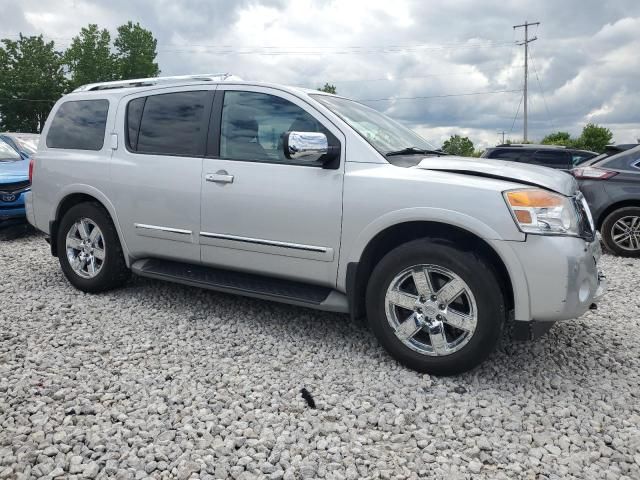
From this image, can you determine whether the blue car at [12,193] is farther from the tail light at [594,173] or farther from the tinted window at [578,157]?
the tinted window at [578,157]

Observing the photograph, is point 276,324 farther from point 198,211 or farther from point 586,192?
point 586,192

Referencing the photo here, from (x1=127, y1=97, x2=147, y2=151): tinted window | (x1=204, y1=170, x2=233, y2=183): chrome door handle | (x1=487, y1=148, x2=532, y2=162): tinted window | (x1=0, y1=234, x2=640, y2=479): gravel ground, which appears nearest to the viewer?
(x1=0, y1=234, x2=640, y2=479): gravel ground

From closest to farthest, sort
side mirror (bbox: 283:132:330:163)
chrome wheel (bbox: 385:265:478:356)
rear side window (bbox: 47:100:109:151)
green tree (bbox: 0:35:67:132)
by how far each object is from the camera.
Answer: chrome wheel (bbox: 385:265:478:356), side mirror (bbox: 283:132:330:163), rear side window (bbox: 47:100:109:151), green tree (bbox: 0:35:67:132)

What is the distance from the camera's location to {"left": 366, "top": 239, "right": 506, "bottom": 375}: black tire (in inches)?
122

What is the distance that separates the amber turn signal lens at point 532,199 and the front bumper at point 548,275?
0.62ft

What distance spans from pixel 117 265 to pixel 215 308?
39.0 inches

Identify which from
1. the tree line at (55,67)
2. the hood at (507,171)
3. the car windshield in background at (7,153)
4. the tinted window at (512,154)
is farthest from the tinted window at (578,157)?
the tree line at (55,67)

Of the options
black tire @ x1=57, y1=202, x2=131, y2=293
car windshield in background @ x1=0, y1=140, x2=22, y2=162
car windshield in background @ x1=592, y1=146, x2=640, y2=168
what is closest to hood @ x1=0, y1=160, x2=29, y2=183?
car windshield in background @ x1=0, y1=140, x2=22, y2=162

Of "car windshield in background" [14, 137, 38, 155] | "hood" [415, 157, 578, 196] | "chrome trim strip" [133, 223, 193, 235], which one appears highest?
"car windshield in background" [14, 137, 38, 155]

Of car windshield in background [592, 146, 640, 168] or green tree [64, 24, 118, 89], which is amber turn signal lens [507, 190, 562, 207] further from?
green tree [64, 24, 118, 89]

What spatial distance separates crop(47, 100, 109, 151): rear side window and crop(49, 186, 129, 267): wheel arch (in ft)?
1.35

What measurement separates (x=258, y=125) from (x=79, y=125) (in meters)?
2.08

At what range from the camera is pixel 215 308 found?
4.65 m

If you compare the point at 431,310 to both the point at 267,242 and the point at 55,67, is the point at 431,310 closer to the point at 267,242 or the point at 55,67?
the point at 267,242
